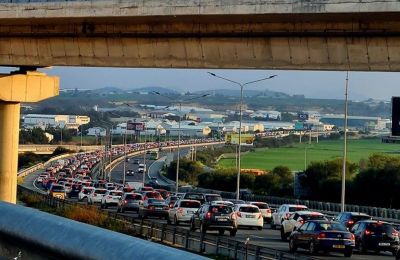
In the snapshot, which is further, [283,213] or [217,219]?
[283,213]

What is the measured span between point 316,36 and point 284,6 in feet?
6.79

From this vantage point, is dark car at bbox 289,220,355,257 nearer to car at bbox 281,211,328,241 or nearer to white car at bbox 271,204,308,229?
car at bbox 281,211,328,241

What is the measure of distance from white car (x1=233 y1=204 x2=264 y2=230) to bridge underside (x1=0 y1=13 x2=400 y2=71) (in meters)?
10.8

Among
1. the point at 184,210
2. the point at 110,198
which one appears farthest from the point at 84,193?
the point at 184,210

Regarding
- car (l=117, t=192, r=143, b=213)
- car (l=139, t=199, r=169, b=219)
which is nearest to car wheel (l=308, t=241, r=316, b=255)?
car (l=139, t=199, r=169, b=219)

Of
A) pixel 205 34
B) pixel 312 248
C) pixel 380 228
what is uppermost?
pixel 205 34

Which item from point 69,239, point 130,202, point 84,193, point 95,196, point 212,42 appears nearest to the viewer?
point 69,239

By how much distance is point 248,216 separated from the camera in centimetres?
4691

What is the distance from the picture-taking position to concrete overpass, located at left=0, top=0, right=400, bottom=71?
30.0m

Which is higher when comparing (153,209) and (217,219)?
(217,219)

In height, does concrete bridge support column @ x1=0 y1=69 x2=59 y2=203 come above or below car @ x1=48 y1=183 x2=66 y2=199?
above

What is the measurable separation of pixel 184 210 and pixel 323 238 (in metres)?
15.0

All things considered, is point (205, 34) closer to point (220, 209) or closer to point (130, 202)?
point (220, 209)

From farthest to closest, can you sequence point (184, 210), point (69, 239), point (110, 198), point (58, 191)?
point (58, 191)
point (110, 198)
point (184, 210)
point (69, 239)
